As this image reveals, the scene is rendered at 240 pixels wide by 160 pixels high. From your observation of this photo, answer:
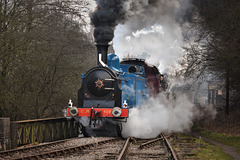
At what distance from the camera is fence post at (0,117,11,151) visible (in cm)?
992

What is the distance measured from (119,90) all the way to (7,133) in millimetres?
3987

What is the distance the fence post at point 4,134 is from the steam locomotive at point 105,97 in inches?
92.0

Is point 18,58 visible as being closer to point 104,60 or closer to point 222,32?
point 104,60

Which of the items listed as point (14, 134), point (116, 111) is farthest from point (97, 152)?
point (14, 134)

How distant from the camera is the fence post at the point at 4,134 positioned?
9.92m

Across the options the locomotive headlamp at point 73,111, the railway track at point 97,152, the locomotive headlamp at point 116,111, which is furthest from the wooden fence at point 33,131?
the locomotive headlamp at point 116,111

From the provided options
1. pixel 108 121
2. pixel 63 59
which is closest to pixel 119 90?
pixel 108 121

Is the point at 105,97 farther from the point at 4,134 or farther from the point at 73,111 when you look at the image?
the point at 4,134

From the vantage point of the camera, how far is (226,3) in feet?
51.3

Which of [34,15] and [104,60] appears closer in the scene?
[104,60]

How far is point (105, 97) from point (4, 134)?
3.70 meters

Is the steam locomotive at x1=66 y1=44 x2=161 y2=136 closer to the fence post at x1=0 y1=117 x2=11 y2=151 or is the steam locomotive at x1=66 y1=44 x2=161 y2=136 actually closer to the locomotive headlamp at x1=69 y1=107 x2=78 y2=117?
the locomotive headlamp at x1=69 y1=107 x2=78 y2=117

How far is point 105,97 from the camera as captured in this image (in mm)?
12039

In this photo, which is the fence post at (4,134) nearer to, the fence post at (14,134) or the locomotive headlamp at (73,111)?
the fence post at (14,134)
